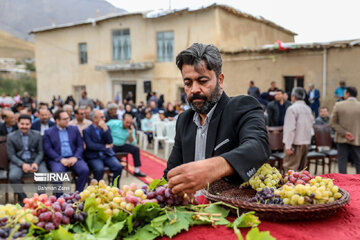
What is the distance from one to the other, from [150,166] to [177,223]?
758 centimetres

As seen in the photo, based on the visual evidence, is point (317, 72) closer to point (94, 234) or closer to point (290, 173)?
point (290, 173)

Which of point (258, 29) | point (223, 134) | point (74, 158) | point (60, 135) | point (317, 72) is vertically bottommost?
point (74, 158)

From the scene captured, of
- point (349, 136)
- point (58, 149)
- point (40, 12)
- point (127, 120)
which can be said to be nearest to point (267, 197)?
point (58, 149)

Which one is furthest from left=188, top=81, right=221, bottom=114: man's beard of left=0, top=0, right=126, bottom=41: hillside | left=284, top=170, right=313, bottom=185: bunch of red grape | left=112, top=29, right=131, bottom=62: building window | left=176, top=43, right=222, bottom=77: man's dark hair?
left=112, top=29, right=131, bottom=62: building window

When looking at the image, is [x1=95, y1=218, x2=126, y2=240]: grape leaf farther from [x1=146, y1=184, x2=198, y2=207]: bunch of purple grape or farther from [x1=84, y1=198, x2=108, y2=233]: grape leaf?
[x1=146, y1=184, x2=198, y2=207]: bunch of purple grape

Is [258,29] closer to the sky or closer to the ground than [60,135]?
closer to the sky

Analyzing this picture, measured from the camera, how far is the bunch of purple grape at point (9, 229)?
1118mm

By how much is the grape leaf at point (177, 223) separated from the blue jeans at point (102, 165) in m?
5.06

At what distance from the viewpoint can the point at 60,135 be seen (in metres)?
5.97

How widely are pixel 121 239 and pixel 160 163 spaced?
787 centimetres

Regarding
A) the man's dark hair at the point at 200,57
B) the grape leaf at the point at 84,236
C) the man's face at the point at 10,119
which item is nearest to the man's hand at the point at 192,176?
the grape leaf at the point at 84,236

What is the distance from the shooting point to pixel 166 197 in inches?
55.0

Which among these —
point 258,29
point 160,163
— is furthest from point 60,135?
point 258,29

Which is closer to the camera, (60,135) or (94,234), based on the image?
(94,234)
